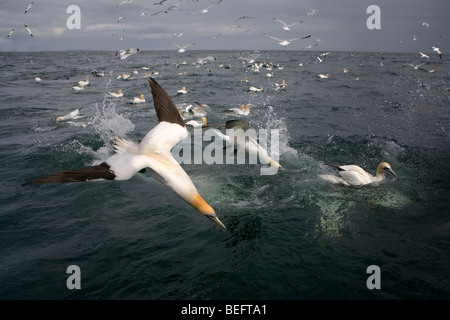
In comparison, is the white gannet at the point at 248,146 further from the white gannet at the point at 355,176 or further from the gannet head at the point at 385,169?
the gannet head at the point at 385,169

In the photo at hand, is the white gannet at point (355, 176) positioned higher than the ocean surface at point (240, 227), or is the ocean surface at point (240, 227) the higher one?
the white gannet at point (355, 176)

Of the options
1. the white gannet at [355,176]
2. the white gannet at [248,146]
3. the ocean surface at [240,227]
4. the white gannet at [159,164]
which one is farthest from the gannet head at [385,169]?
the white gannet at [159,164]

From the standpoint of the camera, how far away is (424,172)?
8.62 metres

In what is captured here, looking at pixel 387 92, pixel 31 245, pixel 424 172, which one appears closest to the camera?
pixel 31 245

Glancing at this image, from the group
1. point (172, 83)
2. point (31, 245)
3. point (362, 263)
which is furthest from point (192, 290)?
point (172, 83)

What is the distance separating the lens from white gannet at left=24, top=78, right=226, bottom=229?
12.8ft

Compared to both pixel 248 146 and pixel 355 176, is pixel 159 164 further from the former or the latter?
pixel 355 176

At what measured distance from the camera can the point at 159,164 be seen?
476 centimetres

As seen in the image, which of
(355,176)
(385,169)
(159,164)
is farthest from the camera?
(385,169)

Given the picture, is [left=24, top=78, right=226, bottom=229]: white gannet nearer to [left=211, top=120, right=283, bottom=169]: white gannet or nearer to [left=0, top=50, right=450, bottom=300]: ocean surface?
[left=0, top=50, right=450, bottom=300]: ocean surface

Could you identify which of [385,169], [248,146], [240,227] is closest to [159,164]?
[240,227]

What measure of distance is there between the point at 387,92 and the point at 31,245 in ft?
82.5

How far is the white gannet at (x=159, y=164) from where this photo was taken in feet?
12.8
